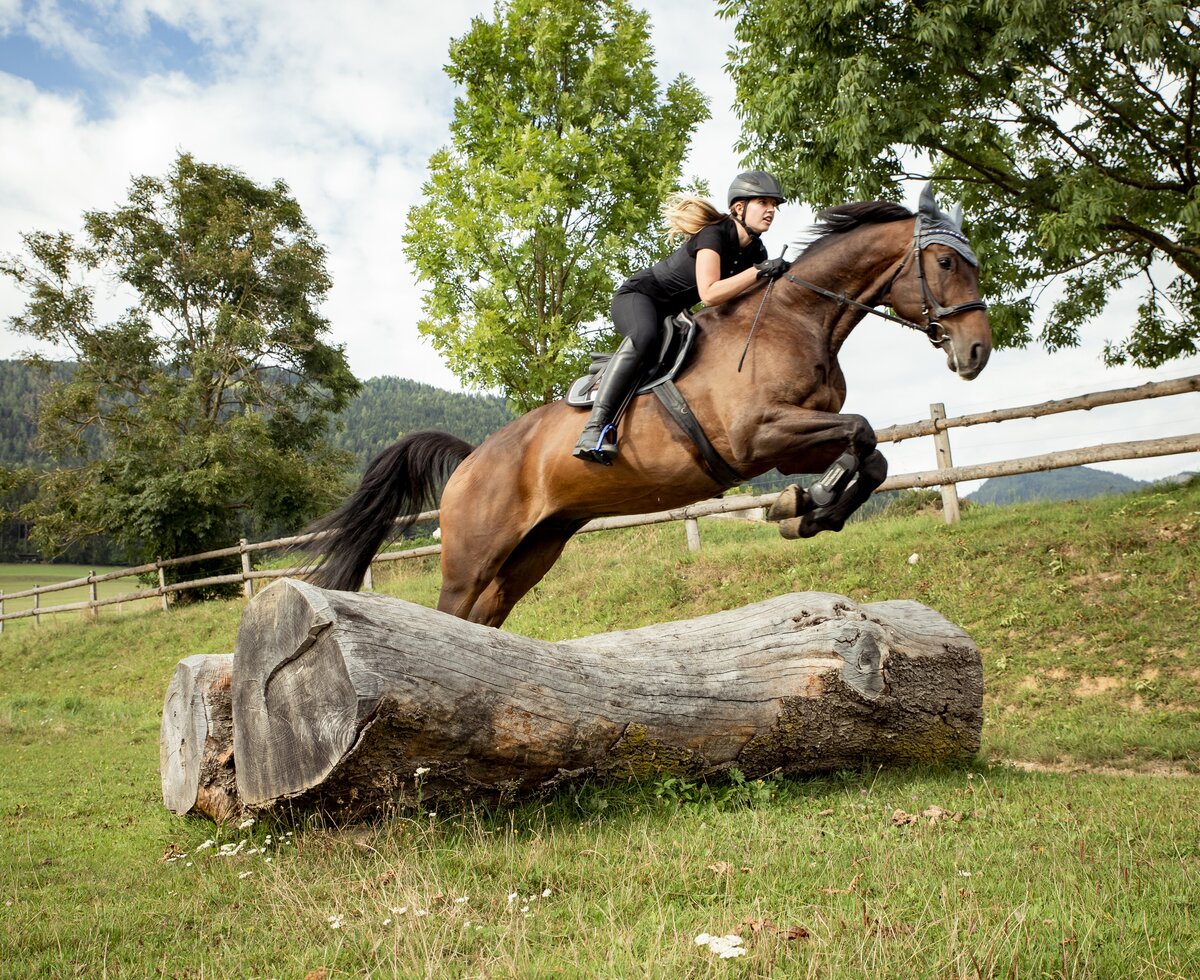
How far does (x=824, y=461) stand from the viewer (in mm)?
5238

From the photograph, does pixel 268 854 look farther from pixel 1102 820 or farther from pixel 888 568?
pixel 888 568

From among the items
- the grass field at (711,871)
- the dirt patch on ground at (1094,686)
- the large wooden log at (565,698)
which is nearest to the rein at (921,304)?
the large wooden log at (565,698)

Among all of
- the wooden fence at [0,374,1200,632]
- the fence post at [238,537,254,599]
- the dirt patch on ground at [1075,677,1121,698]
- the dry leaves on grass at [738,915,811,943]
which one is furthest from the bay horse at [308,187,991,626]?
the fence post at [238,537,254,599]

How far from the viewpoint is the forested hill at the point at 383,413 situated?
95.3 meters

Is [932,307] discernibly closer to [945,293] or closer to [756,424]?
Answer: [945,293]

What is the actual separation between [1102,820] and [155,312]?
32.3 meters

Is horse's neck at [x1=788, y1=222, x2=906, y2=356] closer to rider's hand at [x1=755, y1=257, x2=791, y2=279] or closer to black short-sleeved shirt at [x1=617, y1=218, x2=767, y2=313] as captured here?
rider's hand at [x1=755, y1=257, x2=791, y2=279]

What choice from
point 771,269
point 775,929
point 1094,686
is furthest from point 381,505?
point 1094,686

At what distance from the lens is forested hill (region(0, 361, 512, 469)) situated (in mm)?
95312

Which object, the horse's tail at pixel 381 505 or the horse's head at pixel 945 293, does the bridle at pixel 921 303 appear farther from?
the horse's tail at pixel 381 505

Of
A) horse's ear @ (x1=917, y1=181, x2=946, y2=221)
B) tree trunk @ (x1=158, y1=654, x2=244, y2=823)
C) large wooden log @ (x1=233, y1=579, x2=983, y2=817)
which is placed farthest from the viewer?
horse's ear @ (x1=917, y1=181, x2=946, y2=221)

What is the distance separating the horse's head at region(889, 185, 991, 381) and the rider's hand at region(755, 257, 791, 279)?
0.71m

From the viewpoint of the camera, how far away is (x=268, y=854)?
4098 millimetres

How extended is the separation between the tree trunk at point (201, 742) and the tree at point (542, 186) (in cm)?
1177
